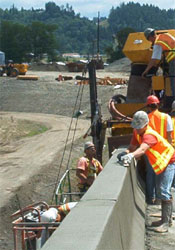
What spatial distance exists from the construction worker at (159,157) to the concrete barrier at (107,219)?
0.30m

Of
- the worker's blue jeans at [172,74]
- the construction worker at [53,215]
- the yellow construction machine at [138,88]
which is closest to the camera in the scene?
the construction worker at [53,215]

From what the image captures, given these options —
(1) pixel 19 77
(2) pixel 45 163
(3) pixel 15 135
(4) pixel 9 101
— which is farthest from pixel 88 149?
(1) pixel 19 77

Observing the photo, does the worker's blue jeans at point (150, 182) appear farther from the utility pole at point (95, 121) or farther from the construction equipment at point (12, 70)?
the construction equipment at point (12, 70)

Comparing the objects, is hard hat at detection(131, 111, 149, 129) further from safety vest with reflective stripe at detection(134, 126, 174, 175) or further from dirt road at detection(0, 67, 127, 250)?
dirt road at detection(0, 67, 127, 250)

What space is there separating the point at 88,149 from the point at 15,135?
23983 mm

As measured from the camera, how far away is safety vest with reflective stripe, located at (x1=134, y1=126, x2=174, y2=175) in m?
7.59

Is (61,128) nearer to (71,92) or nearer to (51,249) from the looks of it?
(71,92)

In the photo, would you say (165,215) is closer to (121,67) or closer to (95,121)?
(95,121)

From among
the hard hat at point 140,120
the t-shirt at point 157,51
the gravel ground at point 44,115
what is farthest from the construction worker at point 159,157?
the t-shirt at point 157,51

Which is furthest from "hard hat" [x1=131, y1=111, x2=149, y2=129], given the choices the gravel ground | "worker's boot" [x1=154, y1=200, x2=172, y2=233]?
the gravel ground

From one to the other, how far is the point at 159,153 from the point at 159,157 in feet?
0.19

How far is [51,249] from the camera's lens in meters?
4.18

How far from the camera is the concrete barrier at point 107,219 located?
4461 mm

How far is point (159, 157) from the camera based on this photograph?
7.66m
